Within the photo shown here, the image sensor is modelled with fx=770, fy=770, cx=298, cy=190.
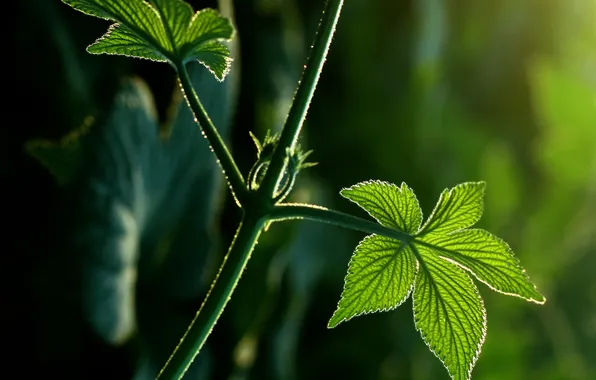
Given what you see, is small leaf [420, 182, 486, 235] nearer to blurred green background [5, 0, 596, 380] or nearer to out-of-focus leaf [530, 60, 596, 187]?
blurred green background [5, 0, 596, 380]

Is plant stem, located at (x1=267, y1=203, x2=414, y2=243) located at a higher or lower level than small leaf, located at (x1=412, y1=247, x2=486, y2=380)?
higher

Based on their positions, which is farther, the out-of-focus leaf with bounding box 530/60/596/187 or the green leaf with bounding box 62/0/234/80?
the out-of-focus leaf with bounding box 530/60/596/187

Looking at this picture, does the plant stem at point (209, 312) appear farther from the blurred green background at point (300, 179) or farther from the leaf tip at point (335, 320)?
the blurred green background at point (300, 179)

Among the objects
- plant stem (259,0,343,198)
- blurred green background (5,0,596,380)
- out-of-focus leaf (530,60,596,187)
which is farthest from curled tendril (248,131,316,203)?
out-of-focus leaf (530,60,596,187)

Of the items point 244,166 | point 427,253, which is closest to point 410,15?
point 244,166

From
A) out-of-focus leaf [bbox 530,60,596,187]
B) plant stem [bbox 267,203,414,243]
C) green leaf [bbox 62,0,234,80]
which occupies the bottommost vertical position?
out-of-focus leaf [bbox 530,60,596,187]

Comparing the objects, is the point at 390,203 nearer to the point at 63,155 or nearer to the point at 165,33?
the point at 165,33

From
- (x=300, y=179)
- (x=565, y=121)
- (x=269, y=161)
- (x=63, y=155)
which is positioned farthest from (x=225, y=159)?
(x=565, y=121)
